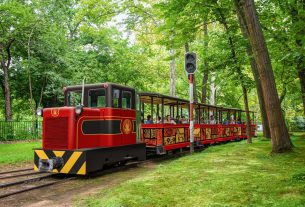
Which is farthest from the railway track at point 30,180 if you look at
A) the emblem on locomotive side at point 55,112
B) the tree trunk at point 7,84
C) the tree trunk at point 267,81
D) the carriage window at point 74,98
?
the tree trunk at point 7,84

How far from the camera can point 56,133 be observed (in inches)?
372

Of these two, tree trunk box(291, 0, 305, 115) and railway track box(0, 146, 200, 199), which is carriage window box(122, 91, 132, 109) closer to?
railway track box(0, 146, 200, 199)

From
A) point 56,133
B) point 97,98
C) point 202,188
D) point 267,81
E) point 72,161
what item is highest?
point 267,81

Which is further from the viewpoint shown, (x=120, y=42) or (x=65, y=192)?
(x=120, y=42)

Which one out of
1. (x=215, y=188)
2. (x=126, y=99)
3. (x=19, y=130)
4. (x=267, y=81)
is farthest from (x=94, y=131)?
(x=19, y=130)

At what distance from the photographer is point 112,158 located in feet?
33.0

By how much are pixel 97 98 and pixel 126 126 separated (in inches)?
54.4

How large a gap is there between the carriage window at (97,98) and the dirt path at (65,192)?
2201 millimetres

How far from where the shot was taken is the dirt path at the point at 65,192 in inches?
256

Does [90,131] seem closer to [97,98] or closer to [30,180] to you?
[97,98]

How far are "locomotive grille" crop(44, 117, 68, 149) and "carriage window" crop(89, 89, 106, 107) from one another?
138 centimetres

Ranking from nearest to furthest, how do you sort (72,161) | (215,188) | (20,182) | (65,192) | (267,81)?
(215,188) < (65,192) < (20,182) < (72,161) < (267,81)

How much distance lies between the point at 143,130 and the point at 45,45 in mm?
13602

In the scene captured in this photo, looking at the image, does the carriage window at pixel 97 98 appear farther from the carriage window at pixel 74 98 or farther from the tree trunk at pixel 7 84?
the tree trunk at pixel 7 84
